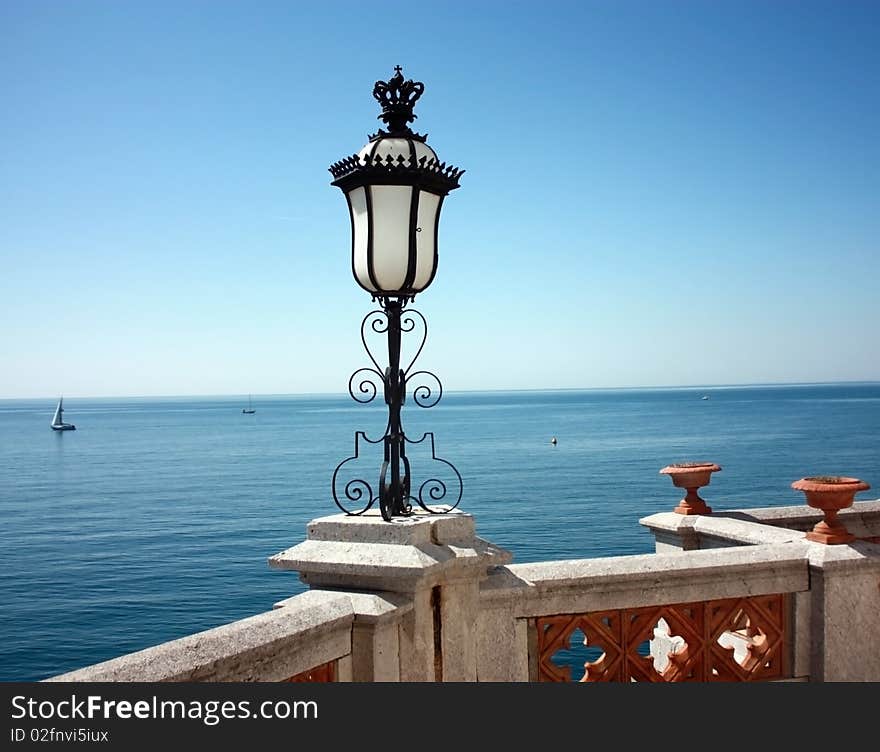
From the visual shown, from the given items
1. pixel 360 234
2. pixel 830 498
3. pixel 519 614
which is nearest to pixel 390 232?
pixel 360 234

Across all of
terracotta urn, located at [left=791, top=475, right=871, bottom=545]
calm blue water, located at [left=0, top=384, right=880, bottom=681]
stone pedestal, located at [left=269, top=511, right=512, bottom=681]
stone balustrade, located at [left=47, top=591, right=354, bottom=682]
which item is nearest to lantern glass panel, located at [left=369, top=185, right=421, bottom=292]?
stone pedestal, located at [left=269, top=511, right=512, bottom=681]

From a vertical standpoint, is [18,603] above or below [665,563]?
below

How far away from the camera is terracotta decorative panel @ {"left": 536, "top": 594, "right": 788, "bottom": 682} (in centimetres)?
474

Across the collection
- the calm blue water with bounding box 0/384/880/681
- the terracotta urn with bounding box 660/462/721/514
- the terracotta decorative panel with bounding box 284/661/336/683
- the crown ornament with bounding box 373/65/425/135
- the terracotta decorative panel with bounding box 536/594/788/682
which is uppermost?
the crown ornament with bounding box 373/65/425/135

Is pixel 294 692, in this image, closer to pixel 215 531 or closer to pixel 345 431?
pixel 215 531

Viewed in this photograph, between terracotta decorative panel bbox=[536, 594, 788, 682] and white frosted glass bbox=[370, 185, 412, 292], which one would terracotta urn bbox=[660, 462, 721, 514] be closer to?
terracotta decorative panel bbox=[536, 594, 788, 682]

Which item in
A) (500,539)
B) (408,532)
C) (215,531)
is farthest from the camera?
(215,531)

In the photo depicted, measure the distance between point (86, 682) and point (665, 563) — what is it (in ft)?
10.7

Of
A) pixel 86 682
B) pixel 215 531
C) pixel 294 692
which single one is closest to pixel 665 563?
pixel 294 692

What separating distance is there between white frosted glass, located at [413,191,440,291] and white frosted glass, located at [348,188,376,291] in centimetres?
27

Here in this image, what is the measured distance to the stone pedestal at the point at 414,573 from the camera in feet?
13.4

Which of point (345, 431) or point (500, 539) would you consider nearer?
point (500, 539)

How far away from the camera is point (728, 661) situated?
198 inches

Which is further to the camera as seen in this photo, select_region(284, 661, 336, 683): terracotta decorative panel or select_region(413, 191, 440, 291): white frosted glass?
select_region(413, 191, 440, 291): white frosted glass
